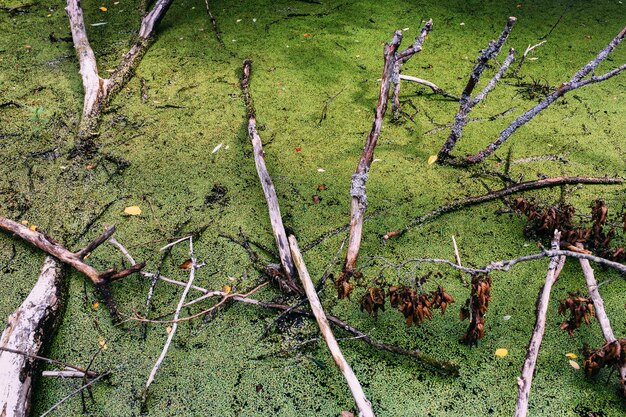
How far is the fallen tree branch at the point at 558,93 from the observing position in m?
1.99

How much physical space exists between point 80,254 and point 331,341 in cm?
105

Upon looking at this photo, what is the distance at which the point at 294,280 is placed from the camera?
72.5 inches

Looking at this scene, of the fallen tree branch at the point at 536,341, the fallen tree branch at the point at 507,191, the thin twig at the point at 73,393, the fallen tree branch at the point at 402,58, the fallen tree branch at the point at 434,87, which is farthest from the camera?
the fallen tree branch at the point at 434,87

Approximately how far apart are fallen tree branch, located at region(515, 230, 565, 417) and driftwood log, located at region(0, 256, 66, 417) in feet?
4.82

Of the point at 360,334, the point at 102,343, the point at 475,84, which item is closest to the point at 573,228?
the point at 475,84

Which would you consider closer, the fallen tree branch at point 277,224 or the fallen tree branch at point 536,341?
the fallen tree branch at point 536,341

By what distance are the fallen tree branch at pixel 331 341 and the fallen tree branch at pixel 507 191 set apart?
51 centimetres

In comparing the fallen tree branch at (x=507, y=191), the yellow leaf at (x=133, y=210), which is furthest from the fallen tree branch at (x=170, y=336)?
the fallen tree branch at (x=507, y=191)

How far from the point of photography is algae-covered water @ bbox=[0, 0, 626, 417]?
1.59m

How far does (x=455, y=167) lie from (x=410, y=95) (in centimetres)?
70

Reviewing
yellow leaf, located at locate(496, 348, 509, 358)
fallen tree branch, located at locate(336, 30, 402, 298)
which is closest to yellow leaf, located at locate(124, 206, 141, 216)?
fallen tree branch, located at locate(336, 30, 402, 298)

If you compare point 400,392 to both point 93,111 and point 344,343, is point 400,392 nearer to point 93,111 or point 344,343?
point 344,343

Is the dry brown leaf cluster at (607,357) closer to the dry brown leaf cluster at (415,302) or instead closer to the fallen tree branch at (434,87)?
the dry brown leaf cluster at (415,302)

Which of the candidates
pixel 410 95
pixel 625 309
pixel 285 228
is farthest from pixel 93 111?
pixel 625 309
